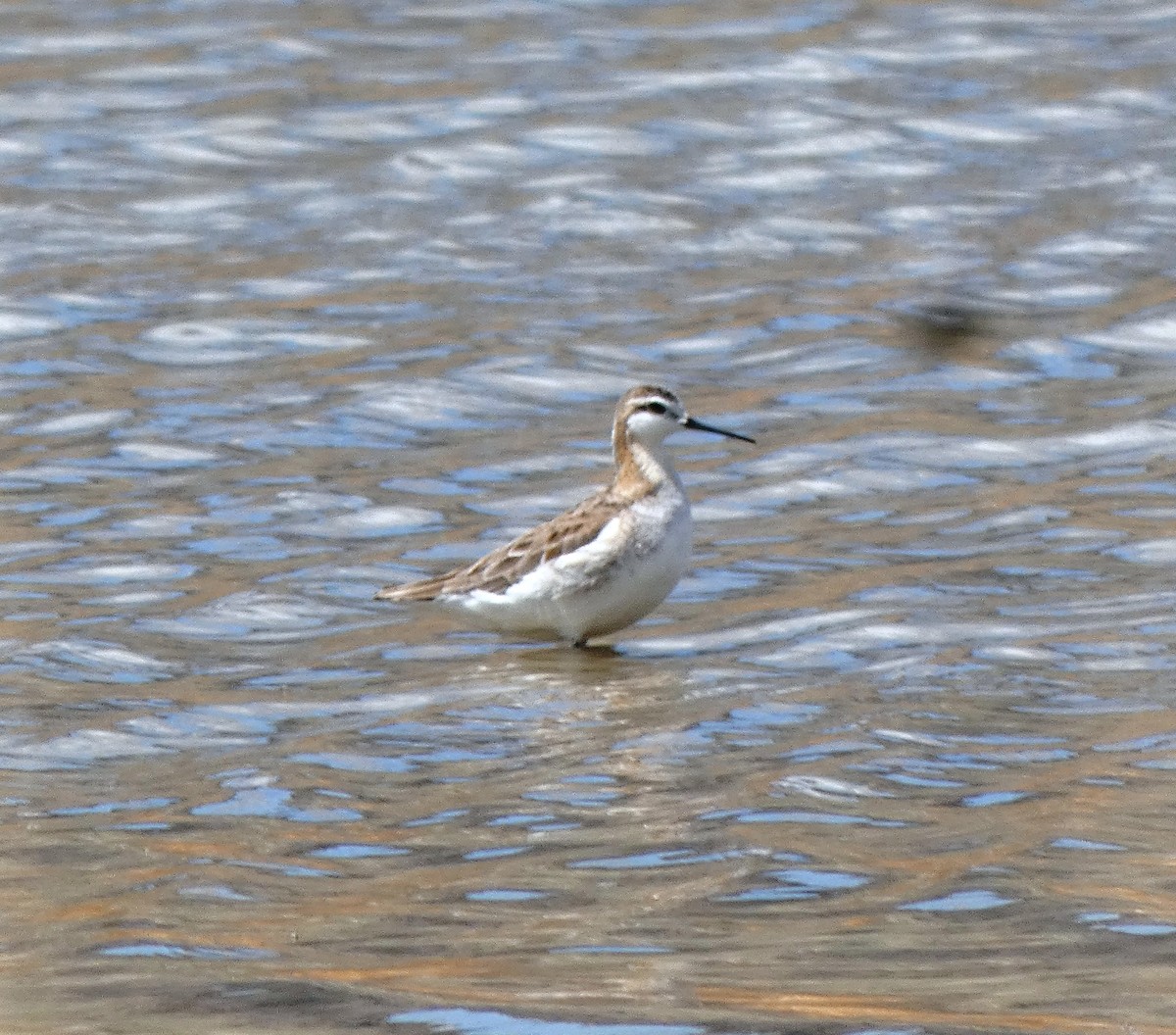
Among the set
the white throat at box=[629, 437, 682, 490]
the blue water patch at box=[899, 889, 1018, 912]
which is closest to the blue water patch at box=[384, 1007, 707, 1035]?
the blue water patch at box=[899, 889, 1018, 912]

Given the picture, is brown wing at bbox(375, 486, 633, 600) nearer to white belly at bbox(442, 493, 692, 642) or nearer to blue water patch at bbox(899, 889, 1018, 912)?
white belly at bbox(442, 493, 692, 642)

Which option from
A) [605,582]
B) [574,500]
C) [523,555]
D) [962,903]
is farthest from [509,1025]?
[574,500]

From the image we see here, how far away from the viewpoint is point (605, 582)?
1198 centimetres

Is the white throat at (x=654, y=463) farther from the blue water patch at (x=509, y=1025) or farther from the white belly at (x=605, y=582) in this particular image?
the blue water patch at (x=509, y=1025)

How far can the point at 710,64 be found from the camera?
78.5 ft

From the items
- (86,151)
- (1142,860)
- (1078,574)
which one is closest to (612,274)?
(86,151)

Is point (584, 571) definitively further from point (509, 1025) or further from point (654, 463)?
point (509, 1025)

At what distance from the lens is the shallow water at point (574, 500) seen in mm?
7609

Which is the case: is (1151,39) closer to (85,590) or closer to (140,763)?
(85,590)

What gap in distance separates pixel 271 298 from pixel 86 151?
4.21 metres

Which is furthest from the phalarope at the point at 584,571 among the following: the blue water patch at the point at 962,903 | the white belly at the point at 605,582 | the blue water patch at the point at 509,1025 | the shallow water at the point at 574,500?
the blue water patch at the point at 509,1025

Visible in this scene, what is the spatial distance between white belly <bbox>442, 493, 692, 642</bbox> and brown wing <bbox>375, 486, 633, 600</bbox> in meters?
0.05

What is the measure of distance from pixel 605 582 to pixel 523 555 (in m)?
0.43

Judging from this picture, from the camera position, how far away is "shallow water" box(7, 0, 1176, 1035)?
761 cm
